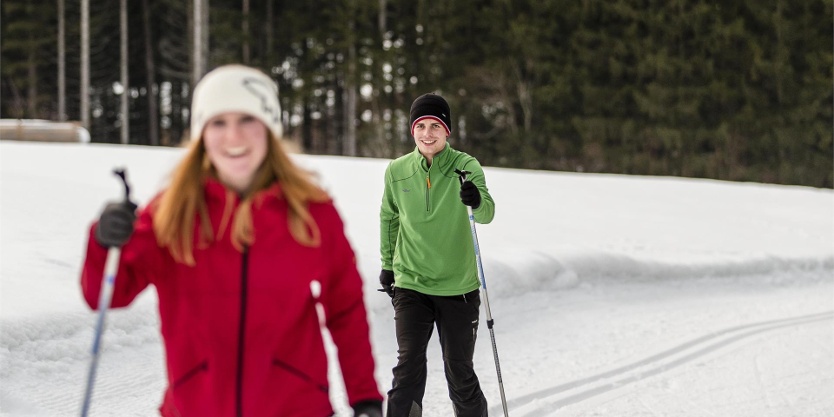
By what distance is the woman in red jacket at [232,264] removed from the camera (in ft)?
6.50

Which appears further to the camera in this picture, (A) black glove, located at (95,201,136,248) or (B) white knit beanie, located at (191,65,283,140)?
(B) white knit beanie, located at (191,65,283,140)

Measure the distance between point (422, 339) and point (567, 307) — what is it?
4.96m

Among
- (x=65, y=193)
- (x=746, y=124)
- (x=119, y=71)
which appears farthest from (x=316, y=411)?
(x=119, y=71)

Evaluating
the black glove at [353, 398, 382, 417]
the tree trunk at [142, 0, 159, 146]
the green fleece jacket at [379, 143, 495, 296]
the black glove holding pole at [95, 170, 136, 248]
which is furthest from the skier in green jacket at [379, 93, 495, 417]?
the tree trunk at [142, 0, 159, 146]

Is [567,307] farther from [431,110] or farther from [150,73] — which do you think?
[150,73]

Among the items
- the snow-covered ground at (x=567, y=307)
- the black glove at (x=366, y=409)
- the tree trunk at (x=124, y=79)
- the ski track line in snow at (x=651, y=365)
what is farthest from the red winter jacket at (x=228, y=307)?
the tree trunk at (x=124, y=79)

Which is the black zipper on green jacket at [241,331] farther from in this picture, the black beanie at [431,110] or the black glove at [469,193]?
the black beanie at [431,110]

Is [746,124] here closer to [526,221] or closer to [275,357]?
[526,221]

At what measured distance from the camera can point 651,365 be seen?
659 cm

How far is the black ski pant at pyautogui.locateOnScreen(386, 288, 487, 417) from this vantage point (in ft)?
13.3

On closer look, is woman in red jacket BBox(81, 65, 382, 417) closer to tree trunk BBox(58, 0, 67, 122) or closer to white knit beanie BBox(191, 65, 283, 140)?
white knit beanie BBox(191, 65, 283, 140)

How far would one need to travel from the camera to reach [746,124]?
95.8ft

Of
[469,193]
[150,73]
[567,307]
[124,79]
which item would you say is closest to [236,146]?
[469,193]

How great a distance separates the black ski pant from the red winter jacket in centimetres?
199
